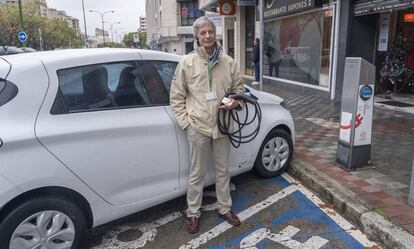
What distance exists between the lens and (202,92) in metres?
3.16

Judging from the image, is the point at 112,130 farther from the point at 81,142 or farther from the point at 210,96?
the point at 210,96

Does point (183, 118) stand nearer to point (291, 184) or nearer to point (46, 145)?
point (46, 145)

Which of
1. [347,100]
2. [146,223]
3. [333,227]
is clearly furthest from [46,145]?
[347,100]

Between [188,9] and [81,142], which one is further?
[188,9]

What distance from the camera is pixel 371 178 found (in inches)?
161

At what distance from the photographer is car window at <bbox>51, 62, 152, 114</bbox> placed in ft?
9.24

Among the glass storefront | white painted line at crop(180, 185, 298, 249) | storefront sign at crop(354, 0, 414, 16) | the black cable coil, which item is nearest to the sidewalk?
white painted line at crop(180, 185, 298, 249)

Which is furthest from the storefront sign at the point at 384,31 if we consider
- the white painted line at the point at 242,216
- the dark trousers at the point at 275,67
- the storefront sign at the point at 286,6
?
the white painted line at the point at 242,216

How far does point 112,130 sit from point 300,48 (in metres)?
9.79

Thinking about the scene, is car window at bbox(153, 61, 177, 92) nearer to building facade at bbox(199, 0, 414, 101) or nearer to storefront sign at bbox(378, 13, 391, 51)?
building facade at bbox(199, 0, 414, 101)

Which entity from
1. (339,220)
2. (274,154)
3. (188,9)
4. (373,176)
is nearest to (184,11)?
(188,9)

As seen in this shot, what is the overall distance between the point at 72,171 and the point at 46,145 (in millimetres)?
273

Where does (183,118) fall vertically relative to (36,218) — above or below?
above

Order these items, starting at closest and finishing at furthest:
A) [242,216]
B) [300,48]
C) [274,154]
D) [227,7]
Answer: [242,216]
[274,154]
[300,48]
[227,7]
